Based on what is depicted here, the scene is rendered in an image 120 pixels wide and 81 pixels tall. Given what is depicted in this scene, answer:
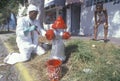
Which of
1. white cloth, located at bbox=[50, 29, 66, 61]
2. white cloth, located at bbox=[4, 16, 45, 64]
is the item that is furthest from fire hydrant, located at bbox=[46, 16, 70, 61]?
Answer: white cloth, located at bbox=[4, 16, 45, 64]

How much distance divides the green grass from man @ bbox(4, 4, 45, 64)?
11.6 inches

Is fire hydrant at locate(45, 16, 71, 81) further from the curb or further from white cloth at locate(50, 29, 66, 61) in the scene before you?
the curb

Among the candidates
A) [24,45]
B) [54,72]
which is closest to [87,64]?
[54,72]

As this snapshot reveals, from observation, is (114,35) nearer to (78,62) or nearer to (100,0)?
(100,0)

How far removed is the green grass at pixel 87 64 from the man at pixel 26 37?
0.29m

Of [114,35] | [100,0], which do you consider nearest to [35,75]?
[114,35]

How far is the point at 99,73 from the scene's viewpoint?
674 cm

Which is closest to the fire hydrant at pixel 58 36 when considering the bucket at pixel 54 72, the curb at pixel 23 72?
the curb at pixel 23 72

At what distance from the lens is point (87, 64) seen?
801 cm

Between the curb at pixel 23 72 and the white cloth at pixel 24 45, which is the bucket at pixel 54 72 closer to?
the curb at pixel 23 72

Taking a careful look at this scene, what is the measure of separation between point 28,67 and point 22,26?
5.01ft

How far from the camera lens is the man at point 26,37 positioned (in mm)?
9844

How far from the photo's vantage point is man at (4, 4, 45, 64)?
9.84 m

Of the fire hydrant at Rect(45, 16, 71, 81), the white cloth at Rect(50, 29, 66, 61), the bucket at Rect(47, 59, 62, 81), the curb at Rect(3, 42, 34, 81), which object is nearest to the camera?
the bucket at Rect(47, 59, 62, 81)
